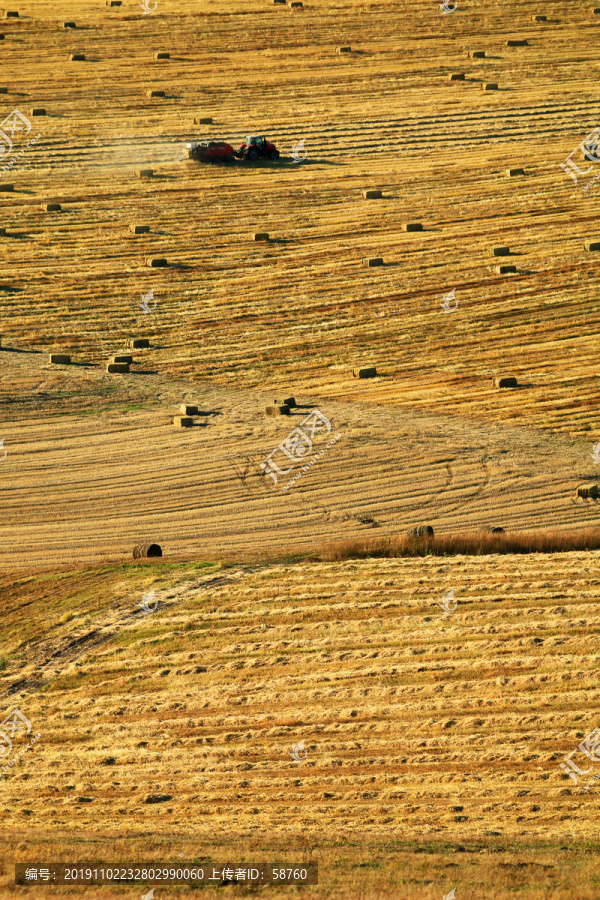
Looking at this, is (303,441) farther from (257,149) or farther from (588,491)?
(257,149)

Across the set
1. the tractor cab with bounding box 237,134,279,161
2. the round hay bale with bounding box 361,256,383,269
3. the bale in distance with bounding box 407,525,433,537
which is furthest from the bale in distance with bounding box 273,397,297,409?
the tractor cab with bounding box 237,134,279,161

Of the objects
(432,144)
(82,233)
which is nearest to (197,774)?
(82,233)

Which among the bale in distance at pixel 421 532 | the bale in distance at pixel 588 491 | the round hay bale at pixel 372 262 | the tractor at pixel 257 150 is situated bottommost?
the bale in distance at pixel 421 532

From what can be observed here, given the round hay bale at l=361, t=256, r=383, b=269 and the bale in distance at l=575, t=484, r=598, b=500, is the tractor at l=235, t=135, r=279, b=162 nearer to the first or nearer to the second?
the round hay bale at l=361, t=256, r=383, b=269

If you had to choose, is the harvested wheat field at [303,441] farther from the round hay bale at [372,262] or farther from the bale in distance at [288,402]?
the bale in distance at [288,402]

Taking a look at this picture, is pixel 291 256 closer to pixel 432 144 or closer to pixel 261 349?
pixel 261 349

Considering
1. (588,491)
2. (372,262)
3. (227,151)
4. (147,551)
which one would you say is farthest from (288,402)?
(227,151)
